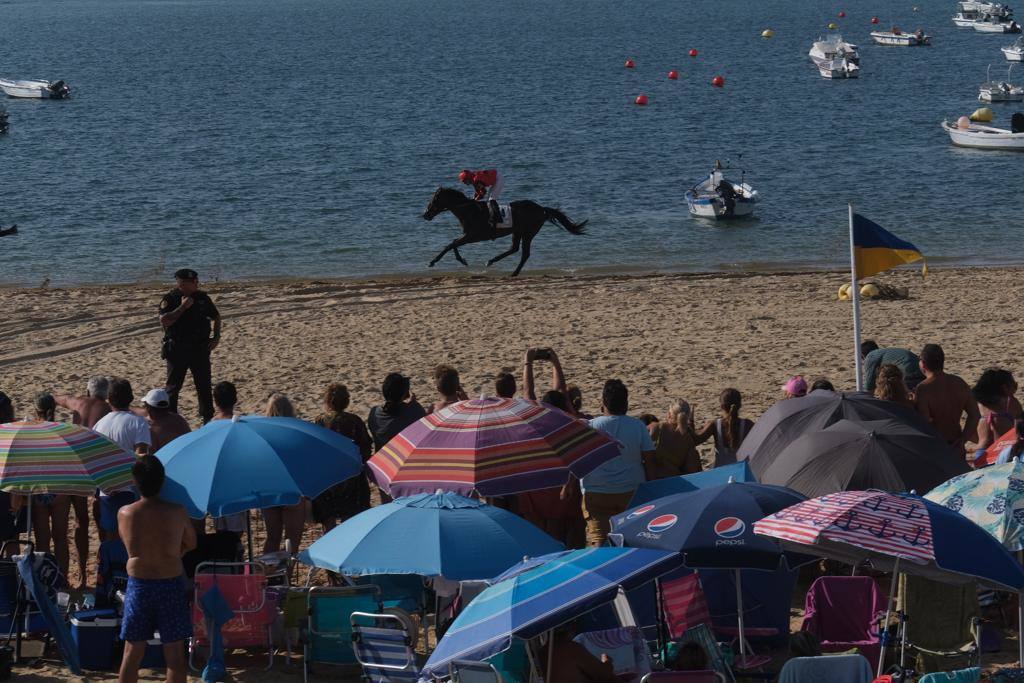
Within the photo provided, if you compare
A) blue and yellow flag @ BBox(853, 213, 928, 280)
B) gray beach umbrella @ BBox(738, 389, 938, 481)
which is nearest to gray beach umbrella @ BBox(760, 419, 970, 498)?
gray beach umbrella @ BBox(738, 389, 938, 481)

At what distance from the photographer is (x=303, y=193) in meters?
39.9

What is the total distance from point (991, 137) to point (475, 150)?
17.1 meters

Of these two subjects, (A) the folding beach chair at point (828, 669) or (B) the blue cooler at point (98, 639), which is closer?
(A) the folding beach chair at point (828, 669)

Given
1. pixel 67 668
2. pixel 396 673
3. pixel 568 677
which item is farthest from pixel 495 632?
pixel 67 668

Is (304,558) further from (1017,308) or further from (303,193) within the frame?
(303,193)

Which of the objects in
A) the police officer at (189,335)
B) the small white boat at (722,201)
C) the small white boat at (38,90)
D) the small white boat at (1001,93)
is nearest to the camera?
the police officer at (189,335)

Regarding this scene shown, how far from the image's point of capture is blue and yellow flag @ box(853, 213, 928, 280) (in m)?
12.0

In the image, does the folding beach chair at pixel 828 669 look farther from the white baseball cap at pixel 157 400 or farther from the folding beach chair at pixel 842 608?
the white baseball cap at pixel 157 400

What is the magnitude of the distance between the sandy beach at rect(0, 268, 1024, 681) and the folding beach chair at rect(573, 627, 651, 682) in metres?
7.05

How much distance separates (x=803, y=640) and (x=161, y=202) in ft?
111

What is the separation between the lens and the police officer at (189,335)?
1313cm

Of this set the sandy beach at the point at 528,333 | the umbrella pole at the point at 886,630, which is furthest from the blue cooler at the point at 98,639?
the sandy beach at the point at 528,333

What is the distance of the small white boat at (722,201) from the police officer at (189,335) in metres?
20.4

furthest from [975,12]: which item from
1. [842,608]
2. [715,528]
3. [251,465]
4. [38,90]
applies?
[715,528]
